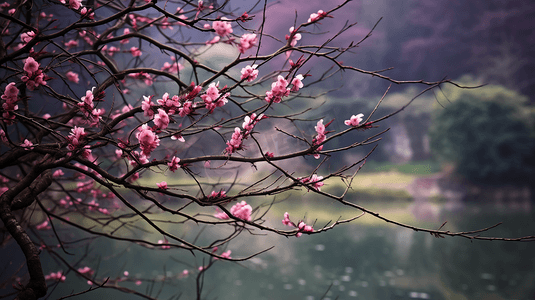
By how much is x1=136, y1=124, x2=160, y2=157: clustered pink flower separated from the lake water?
11.5 feet

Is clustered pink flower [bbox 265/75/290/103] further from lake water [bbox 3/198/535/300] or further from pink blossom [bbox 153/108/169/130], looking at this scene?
lake water [bbox 3/198/535/300]

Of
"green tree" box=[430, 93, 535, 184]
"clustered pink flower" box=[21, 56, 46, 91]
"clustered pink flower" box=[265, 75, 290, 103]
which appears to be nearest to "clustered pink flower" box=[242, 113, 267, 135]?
"clustered pink flower" box=[265, 75, 290, 103]

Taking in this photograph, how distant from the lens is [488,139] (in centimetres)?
1486

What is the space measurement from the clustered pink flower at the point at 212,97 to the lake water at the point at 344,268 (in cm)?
350

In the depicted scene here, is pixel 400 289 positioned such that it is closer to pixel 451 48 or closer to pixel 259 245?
pixel 259 245

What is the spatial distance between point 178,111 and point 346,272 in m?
6.25

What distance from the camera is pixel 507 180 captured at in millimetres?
14883

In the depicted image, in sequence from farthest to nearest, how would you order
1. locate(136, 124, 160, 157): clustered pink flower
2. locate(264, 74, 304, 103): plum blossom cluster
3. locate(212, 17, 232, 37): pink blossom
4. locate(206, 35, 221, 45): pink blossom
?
1. locate(206, 35, 221, 45): pink blossom
2. locate(212, 17, 232, 37): pink blossom
3. locate(264, 74, 304, 103): plum blossom cluster
4. locate(136, 124, 160, 157): clustered pink flower

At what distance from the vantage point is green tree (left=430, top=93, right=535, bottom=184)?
14547mm

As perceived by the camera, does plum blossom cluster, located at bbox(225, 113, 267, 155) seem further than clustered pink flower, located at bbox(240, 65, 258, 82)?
No

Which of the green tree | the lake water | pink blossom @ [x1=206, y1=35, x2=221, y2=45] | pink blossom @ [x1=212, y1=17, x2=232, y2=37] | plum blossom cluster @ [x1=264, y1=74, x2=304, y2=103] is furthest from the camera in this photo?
the green tree

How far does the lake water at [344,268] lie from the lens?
5664 millimetres

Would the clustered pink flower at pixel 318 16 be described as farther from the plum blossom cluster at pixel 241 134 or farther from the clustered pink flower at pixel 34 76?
the clustered pink flower at pixel 34 76

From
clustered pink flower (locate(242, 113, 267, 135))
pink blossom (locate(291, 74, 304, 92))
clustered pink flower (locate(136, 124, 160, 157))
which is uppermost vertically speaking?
pink blossom (locate(291, 74, 304, 92))
